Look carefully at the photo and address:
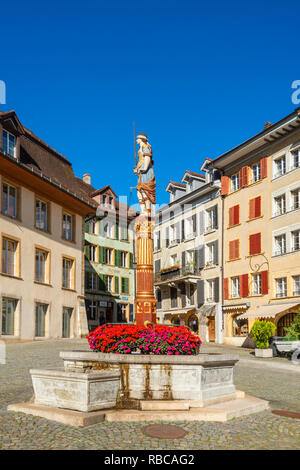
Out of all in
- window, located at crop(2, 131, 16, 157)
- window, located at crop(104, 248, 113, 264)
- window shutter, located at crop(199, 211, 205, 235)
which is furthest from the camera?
window, located at crop(104, 248, 113, 264)

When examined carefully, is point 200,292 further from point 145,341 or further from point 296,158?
point 145,341

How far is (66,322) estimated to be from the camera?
34.4m

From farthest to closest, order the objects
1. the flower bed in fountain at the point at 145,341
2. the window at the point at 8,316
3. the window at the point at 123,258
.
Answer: the window at the point at 123,258 < the window at the point at 8,316 < the flower bed in fountain at the point at 145,341

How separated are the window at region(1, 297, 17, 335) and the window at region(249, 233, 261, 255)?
1625 centimetres

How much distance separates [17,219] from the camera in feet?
96.5

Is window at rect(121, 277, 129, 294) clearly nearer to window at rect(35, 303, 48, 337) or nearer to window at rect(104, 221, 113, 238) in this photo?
window at rect(104, 221, 113, 238)

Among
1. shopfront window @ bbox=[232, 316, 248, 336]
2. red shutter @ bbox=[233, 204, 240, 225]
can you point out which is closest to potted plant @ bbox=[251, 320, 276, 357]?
shopfront window @ bbox=[232, 316, 248, 336]

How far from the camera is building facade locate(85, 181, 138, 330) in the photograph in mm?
48312

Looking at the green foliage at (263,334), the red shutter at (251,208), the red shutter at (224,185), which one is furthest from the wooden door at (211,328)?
the green foliage at (263,334)

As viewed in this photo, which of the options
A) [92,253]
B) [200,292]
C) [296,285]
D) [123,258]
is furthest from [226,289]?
[123,258]

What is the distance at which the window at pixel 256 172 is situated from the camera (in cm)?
3631

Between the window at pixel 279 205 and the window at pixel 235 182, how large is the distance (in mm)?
→ 4614

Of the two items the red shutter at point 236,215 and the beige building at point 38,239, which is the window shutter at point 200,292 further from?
the beige building at point 38,239

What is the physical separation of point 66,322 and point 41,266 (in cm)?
470
